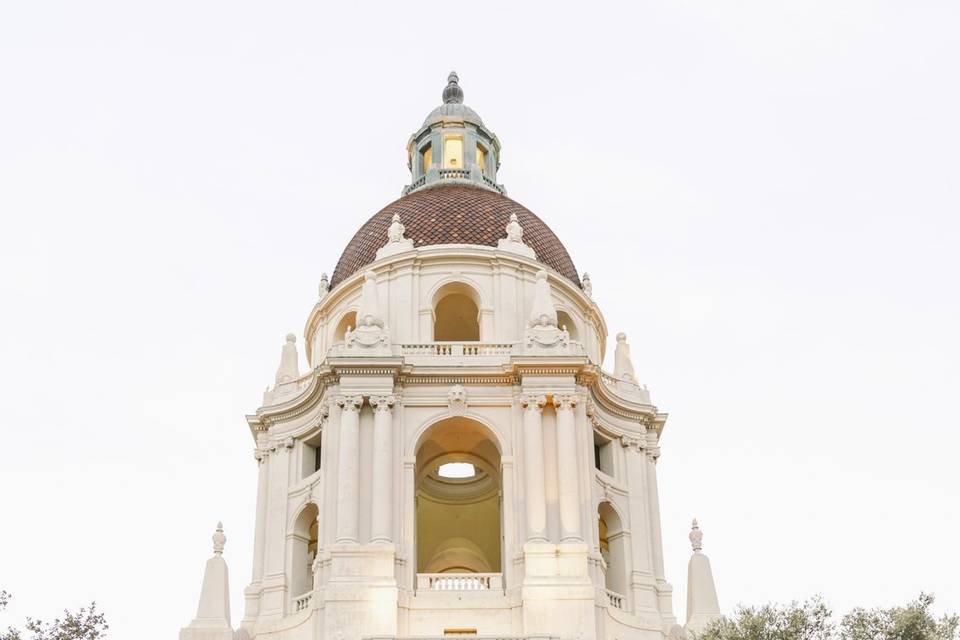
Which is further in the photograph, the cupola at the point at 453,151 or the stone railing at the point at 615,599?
the cupola at the point at 453,151

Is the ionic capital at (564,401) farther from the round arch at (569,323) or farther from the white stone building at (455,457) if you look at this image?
the round arch at (569,323)

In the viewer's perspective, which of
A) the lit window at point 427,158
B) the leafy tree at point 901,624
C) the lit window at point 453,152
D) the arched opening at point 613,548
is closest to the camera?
the leafy tree at point 901,624

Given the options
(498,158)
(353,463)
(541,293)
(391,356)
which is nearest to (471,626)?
(353,463)

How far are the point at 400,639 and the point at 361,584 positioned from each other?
7.13 feet

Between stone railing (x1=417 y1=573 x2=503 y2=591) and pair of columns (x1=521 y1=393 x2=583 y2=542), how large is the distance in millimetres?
1655

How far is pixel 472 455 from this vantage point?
141 ft

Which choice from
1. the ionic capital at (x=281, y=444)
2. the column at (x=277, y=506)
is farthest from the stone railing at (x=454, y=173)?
the column at (x=277, y=506)

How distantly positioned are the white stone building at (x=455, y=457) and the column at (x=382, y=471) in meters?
0.06

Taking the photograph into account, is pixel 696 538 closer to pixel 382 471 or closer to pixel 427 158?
pixel 382 471

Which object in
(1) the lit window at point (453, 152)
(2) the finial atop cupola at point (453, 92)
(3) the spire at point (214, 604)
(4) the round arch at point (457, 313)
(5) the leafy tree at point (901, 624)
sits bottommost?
(5) the leafy tree at point (901, 624)

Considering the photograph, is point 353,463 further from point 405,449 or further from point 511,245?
point 511,245

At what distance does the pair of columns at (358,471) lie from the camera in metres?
36.8

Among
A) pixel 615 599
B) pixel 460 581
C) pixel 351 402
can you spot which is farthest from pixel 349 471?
pixel 615 599

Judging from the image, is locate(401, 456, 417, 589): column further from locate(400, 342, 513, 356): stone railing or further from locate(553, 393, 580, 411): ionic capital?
locate(553, 393, 580, 411): ionic capital
